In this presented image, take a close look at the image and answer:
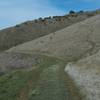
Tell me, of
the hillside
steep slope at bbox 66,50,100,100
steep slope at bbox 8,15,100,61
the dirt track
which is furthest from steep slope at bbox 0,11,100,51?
the dirt track

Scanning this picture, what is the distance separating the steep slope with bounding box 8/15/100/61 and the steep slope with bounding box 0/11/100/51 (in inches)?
1159

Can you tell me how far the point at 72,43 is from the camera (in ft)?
267

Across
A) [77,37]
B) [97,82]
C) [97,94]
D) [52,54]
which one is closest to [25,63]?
[52,54]

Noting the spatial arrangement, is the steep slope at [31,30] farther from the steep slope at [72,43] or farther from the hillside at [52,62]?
the steep slope at [72,43]

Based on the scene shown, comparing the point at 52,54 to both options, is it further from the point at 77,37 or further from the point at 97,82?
the point at 97,82

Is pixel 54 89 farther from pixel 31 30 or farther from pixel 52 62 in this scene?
pixel 31 30

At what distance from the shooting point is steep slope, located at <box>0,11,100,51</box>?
4911 inches

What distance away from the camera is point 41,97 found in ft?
92.7

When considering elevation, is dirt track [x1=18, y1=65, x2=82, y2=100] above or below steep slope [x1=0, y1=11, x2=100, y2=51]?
above

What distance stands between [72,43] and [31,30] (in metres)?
55.3

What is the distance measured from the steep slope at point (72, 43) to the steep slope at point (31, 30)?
29.4 meters

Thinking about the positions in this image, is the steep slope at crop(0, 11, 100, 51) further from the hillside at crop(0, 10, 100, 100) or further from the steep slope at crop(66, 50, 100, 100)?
the steep slope at crop(66, 50, 100, 100)

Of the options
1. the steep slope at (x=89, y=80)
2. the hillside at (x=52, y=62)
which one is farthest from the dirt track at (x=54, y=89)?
the steep slope at (x=89, y=80)

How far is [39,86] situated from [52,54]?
1624 inches
